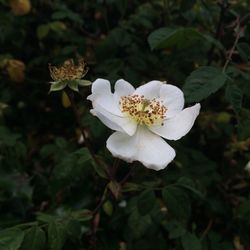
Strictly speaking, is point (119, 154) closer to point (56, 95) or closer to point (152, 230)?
point (152, 230)

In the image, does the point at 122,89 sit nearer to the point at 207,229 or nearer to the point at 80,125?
the point at 80,125

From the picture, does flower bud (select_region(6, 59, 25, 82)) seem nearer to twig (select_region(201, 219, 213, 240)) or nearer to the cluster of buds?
the cluster of buds

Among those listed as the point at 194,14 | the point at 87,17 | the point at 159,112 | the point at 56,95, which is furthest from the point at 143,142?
the point at 87,17

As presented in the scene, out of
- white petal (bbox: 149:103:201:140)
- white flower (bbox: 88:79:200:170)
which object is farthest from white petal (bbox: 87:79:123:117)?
white petal (bbox: 149:103:201:140)

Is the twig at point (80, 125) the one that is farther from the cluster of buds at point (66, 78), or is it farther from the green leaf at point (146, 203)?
the green leaf at point (146, 203)

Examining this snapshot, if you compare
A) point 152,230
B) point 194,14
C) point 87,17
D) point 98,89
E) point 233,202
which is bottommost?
point 233,202

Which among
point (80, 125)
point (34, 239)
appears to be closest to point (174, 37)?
point (80, 125)
